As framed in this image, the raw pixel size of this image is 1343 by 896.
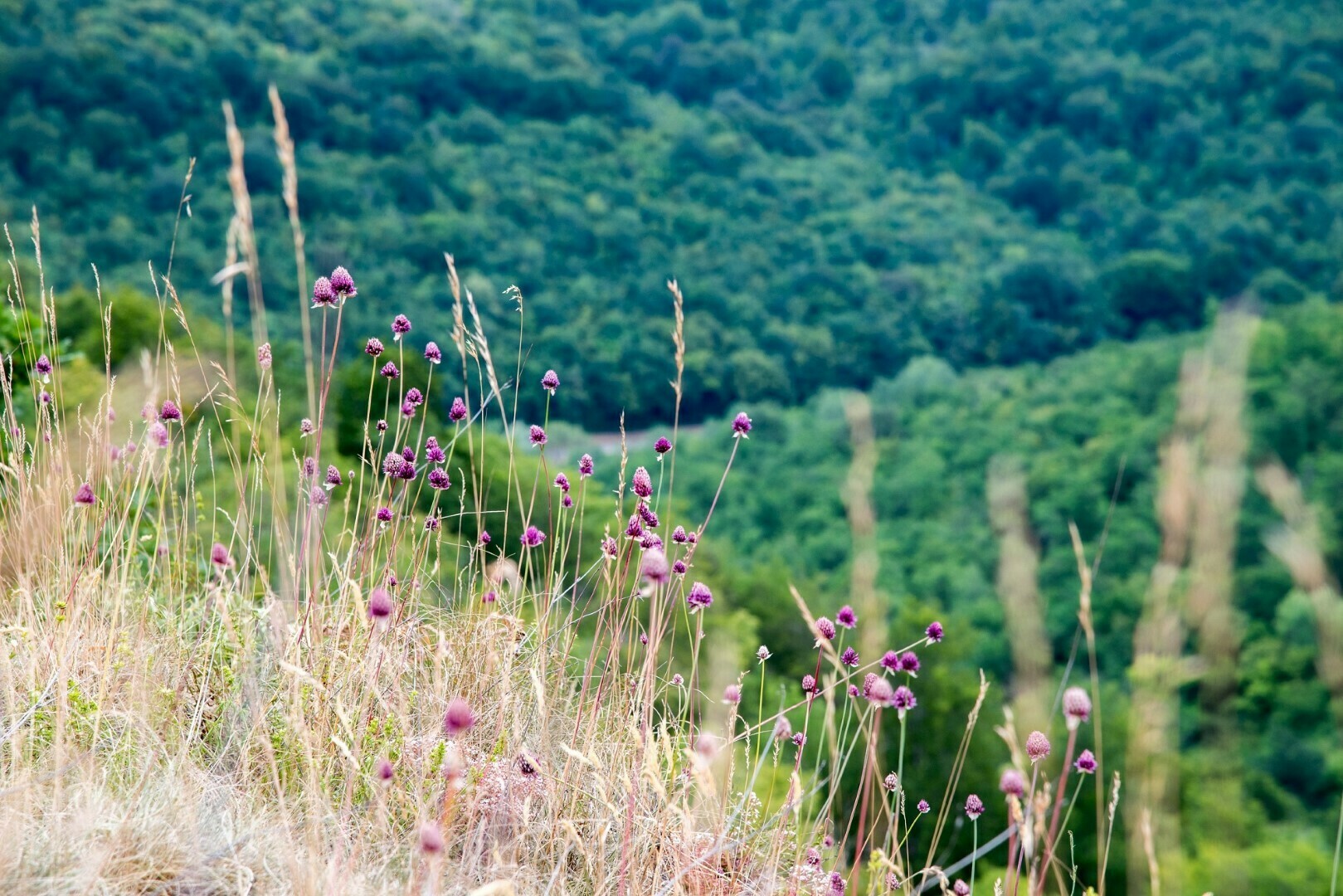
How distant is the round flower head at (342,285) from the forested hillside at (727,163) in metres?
27.5

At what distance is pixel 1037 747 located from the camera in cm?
131

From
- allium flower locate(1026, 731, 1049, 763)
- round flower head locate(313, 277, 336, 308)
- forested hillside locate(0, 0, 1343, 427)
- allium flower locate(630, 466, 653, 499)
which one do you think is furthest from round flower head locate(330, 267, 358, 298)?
forested hillside locate(0, 0, 1343, 427)

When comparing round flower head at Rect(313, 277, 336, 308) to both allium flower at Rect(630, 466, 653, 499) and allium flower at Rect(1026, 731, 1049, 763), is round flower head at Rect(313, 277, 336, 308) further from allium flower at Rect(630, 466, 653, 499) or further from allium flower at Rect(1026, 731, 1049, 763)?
allium flower at Rect(1026, 731, 1049, 763)

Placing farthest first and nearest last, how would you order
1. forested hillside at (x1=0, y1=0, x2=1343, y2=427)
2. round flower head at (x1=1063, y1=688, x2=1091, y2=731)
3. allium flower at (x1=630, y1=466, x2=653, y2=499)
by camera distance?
forested hillside at (x1=0, y1=0, x2=1343, y2=427) → allium flower at (x1=630, y1=466, x2=653, y2=499) → round flower head at (x1=1063, y1=688, x2=1091, y2=731)

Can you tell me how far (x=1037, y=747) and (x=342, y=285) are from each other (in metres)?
1.30

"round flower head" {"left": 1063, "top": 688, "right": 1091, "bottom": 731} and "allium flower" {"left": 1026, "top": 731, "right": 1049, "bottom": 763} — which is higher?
"round flower head" {"left": 1063, "top": 688, "right": 1091, "bottom": 731}

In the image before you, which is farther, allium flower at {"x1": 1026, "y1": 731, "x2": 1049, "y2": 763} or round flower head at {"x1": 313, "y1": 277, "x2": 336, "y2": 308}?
round flower head at {"x1": 313, "y1": 277, "x2": 336, "y2": 308}

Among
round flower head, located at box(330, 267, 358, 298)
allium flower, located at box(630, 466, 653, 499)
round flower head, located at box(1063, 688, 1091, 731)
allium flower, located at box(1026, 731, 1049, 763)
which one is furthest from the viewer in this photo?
allium flower, located at box(630, 466, 653, 499)

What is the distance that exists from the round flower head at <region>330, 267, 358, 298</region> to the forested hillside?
27.5 meters

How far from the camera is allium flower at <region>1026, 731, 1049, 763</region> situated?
1.29 metres

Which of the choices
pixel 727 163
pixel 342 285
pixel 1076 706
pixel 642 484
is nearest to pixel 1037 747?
pixel 1076 706

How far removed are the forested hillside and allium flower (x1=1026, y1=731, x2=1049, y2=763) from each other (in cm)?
2836

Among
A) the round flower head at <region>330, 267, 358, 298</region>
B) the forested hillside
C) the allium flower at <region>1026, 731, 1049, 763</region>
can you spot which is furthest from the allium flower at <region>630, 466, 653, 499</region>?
the forested hillside

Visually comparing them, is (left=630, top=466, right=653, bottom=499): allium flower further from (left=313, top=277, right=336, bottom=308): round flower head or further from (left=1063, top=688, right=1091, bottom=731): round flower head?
(left=1063, top=688, right=1091, bottom=731): round flower head
